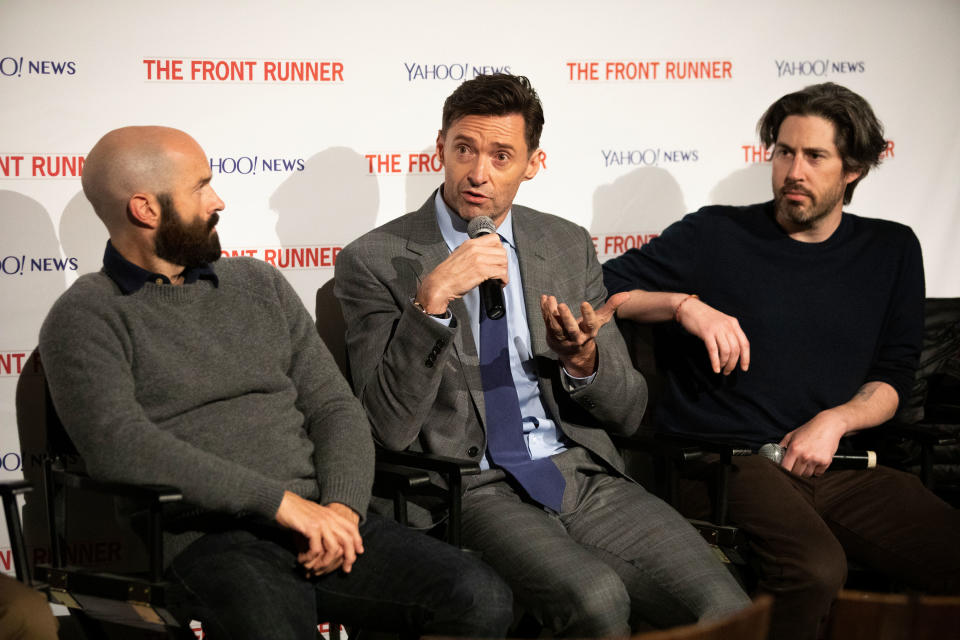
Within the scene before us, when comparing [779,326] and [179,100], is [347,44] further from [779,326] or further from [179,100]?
[779,326]

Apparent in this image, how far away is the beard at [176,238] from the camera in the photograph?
2441 mm

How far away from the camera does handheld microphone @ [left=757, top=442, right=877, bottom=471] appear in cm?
290

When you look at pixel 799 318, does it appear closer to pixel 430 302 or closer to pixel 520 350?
pixel 520 350

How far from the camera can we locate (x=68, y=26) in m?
3.04

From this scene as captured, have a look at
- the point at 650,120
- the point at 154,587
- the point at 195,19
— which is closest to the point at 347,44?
the point at 195,19

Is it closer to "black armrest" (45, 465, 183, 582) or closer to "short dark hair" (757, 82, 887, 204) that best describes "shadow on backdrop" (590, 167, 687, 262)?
"short dark hair" (757, 82, 887, 204)

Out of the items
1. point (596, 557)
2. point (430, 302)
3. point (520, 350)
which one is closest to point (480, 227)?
point (430, 302)

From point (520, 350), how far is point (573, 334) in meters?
0.32

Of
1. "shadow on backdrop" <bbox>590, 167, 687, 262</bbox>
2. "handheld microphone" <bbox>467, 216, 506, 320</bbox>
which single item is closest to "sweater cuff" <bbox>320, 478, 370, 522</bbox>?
"handheld microphone" <bbox>467, 216, 506, 320</bbox>

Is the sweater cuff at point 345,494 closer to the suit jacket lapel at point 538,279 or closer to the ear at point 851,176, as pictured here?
the suit jacket lapel at point 538,279

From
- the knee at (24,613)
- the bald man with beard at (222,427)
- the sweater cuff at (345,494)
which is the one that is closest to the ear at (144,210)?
the bald man with beard at (222,427)

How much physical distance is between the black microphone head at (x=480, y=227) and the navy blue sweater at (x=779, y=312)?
0.66 metres

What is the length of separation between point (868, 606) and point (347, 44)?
257cm

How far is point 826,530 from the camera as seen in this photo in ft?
8.92
